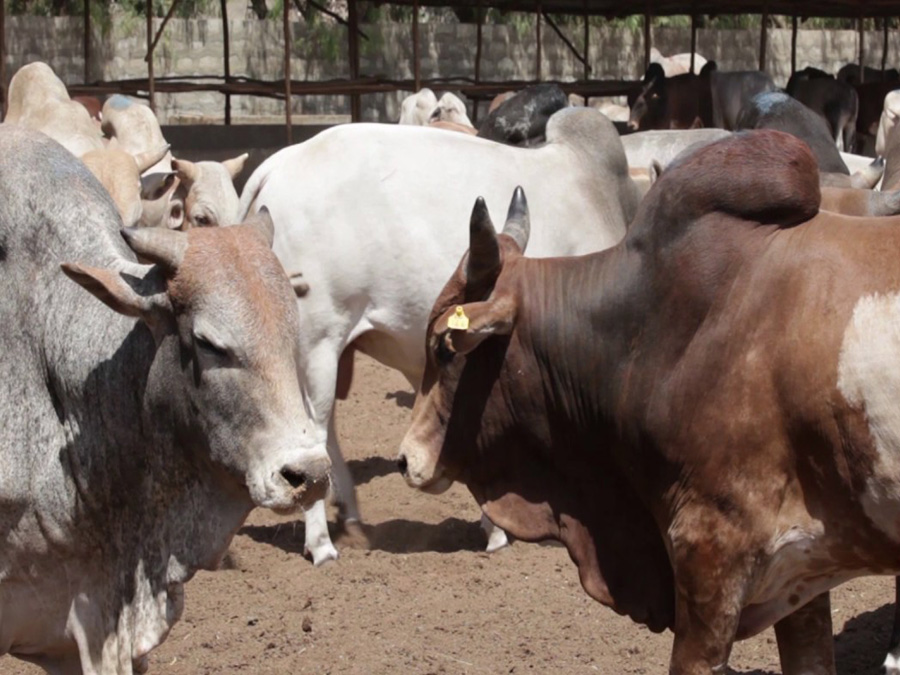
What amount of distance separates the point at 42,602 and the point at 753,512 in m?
1.61

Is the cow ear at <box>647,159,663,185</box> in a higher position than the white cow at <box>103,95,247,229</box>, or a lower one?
higher

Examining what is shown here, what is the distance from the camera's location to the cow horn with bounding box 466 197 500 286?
3.58 metres

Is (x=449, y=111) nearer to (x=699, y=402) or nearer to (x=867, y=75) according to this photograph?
(x=699, y=402)

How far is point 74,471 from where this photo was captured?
10.7 ft

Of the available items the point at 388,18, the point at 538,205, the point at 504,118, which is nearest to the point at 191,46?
the point at 388,18

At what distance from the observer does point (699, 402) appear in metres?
3.20

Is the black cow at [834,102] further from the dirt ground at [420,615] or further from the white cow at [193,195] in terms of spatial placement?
the dirt ground at [420,615]

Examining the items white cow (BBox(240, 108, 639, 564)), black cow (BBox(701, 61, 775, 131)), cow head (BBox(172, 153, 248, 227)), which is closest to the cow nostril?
white cow (BBox(240, 108, 639, 564))

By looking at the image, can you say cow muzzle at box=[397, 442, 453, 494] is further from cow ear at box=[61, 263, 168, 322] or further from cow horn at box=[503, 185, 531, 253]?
cow ear at box=[61, 263, 168, 322]

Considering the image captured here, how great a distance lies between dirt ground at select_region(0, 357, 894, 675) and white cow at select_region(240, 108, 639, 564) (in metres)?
0.31

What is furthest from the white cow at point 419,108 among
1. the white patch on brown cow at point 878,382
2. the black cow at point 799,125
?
the white patch on brown cow at point 878,382

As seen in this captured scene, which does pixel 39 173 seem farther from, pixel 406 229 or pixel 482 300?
pixel 406 229

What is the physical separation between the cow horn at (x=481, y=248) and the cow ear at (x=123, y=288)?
0.86 metres

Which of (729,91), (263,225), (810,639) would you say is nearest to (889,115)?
(729,91)
